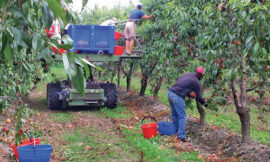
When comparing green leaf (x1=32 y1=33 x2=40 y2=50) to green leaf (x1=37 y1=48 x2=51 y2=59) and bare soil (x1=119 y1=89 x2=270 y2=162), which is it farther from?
bare soil (x1=119 y1=89 x2=270 y2=162)

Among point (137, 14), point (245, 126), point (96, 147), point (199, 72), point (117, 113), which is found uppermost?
point (137, 14)

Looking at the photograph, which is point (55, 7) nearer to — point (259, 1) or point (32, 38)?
point (32, 38)

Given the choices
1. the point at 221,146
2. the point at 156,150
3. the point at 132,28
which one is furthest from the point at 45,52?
the point at 132,28

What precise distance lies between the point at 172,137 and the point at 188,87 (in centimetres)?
116

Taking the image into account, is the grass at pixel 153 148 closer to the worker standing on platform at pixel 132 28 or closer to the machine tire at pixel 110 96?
the machine tire at pixel 110 96

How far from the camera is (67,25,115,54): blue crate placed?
11.7 meters

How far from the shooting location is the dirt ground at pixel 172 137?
6.48m

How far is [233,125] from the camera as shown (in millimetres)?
10156

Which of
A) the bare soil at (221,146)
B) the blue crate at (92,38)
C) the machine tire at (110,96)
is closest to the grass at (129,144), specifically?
the bare soil at (221,146)

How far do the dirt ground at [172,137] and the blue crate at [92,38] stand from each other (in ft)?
6.92

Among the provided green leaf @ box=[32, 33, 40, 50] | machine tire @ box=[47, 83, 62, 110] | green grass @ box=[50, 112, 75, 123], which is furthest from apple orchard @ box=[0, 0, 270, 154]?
machine tire @ box=[47, 83, 62, 110]

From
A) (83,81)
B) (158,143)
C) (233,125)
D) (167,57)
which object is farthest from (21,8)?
(233,125)

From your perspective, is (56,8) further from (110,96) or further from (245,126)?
(110,96)

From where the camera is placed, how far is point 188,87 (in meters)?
7.89
